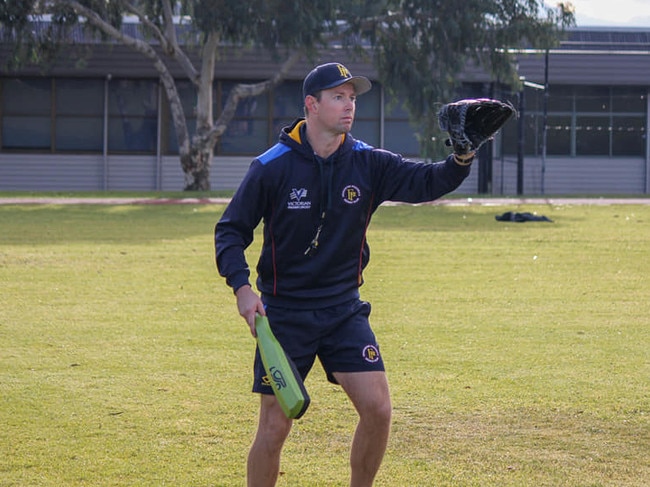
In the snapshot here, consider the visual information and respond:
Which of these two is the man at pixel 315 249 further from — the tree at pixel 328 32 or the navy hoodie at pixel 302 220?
the tree at pixel 328 32

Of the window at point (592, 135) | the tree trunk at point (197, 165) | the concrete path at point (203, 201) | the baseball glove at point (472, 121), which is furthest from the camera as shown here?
the window at point (592, 135)

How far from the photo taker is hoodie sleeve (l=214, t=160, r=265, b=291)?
5305 mm

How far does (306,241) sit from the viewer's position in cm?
539

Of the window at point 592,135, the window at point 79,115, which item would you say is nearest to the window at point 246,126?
the window at point 79,115

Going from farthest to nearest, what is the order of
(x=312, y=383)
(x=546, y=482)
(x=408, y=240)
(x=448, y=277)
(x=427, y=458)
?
(x=408, y=240), (x=448, y=277), (x=312, y=383), (x=427, y=458), (x=546, y=482)

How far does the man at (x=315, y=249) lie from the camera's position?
526 cm

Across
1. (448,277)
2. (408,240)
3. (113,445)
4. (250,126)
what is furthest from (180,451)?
(250,126)

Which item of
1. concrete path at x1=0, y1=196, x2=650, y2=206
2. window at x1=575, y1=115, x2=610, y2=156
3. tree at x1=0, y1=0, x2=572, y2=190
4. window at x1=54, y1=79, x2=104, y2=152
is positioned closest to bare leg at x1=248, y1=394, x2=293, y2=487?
concrete path at x1=0, y1=196, x2=650, y2=206

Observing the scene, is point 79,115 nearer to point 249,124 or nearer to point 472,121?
point 249,124

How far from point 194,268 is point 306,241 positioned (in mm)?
10560

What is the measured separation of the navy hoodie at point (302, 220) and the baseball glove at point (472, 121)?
5.8 inches

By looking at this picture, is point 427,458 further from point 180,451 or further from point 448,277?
point 448,277

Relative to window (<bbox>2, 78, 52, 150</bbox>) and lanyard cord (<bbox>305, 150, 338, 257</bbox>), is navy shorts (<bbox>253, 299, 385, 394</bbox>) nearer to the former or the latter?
lanyard cord (<bbox>305, 150, 338, 257</bbox>)

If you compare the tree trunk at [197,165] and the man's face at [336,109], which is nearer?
the man's face at [336,109]
